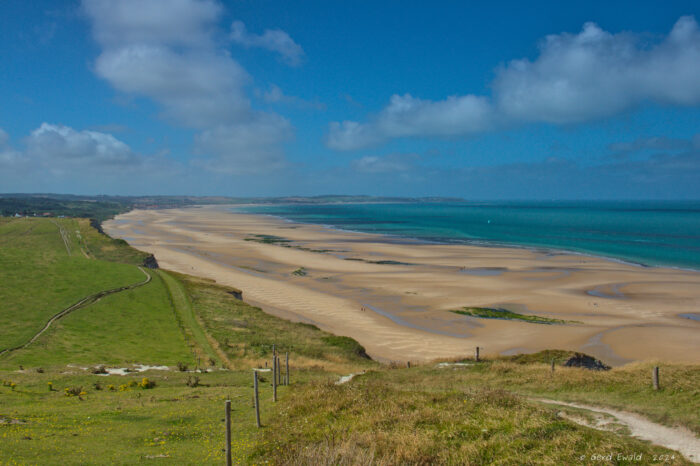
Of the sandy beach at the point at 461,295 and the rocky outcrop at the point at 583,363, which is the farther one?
the sandy beach at the point at 461,295

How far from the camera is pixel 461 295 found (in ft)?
178

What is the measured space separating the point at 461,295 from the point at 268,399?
39304 millimetres

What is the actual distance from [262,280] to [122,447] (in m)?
51.6

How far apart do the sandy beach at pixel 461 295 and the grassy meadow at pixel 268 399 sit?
9158 mm

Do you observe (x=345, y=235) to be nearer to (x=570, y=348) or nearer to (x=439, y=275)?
(x=439, y=275)

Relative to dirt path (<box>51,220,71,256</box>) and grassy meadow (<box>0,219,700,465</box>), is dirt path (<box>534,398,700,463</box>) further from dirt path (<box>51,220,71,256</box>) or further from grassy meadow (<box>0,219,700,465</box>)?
dirt path (<box>51,220,71,256</box>)

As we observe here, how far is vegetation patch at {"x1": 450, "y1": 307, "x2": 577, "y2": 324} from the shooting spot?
43438mm

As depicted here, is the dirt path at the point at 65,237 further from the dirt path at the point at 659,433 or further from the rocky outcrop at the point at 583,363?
the dirt path at the point at 659,433

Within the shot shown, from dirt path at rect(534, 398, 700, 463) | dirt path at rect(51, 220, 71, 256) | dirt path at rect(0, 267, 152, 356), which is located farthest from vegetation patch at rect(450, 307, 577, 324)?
dirt path at rect(51, 220, 71, 256)

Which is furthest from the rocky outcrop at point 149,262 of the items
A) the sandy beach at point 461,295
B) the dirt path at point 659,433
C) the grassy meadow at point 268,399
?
the dirt path at point 659,433

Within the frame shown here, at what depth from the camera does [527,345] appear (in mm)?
37000

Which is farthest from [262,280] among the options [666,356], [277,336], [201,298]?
[666,356]

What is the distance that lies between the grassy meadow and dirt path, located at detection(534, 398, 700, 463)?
0.45 metres

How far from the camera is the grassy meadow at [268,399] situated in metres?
12.2
